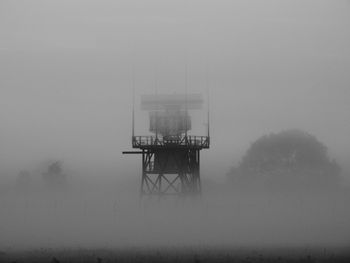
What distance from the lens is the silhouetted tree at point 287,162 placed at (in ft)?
336

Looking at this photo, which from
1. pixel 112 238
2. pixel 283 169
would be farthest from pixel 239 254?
pixel 283 169

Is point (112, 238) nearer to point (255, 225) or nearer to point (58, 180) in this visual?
point (255, 225)

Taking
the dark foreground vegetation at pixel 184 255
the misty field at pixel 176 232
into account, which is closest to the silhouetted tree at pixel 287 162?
the misty field at pixel 176 232

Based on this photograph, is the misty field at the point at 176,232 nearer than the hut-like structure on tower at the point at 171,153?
Yes

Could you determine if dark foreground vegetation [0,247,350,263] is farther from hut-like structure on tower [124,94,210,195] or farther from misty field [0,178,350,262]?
hut-like structure on tower [124,94,210,195]

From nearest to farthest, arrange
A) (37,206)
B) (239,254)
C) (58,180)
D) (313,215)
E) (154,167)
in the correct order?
(239,254) < (313,215) < (154,167) < (37,206) < (58,180)

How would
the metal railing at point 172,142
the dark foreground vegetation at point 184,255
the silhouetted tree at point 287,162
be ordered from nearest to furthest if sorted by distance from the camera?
the dark foreground vegetation at point 184,255, the metal railing at point 172,142, the silhouetted tree at point 287,162

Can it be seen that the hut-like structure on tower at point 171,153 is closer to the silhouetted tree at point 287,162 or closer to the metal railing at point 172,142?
the metal railing at point 172,142

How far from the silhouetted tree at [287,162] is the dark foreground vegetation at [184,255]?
5975cm

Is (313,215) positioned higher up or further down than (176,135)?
further down

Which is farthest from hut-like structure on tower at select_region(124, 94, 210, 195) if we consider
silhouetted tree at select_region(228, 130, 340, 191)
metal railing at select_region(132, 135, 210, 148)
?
silhouetted tree at select_region(228, 130, 340, 191)

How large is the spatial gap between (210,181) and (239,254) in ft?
227

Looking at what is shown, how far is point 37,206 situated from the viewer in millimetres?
73062

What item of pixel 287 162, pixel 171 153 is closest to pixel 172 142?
pixel 171 153
